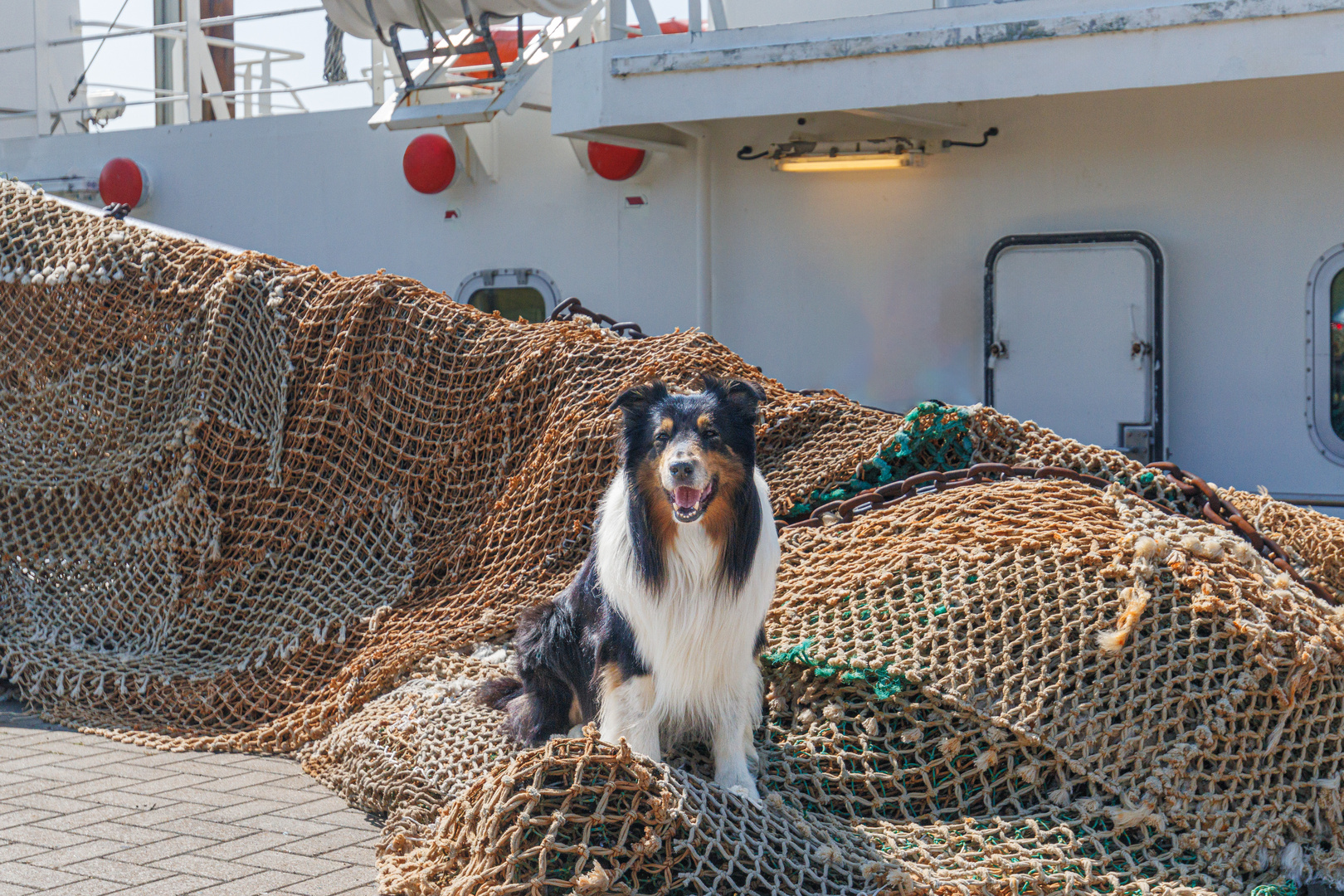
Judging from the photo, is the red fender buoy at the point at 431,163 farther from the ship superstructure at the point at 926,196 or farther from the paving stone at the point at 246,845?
the paving stone at the point at 246,845

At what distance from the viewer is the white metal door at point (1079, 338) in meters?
6.88

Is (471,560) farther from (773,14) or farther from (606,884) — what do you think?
(773,14)

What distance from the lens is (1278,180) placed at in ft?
22.0

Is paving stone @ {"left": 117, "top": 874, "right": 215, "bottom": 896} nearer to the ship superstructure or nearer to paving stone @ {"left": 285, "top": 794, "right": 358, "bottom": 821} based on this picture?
paving stone @ {"left": 285, "top": 794, "right": 358, "bottom": 821}

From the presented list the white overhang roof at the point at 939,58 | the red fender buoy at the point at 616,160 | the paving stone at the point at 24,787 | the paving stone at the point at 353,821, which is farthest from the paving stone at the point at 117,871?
the red fender buoy at the point at 616,160

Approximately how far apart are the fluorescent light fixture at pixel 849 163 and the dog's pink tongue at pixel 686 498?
494 centimetres

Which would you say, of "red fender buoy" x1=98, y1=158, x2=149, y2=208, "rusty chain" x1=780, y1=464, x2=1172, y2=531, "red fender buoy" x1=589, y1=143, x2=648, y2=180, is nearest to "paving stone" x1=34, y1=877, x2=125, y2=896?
"rusty chain" x1=780, y1=464, x2=1172, y2=531

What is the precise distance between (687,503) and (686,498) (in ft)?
0.04

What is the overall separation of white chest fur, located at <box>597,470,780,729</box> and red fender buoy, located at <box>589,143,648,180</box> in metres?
5.21

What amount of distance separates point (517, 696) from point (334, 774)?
684 millimetres

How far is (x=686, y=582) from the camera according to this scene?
310cm

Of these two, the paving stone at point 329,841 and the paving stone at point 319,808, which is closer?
the paving stone at point 329,841

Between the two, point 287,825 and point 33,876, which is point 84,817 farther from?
point 287,825

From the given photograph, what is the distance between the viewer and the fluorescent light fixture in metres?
7.39
